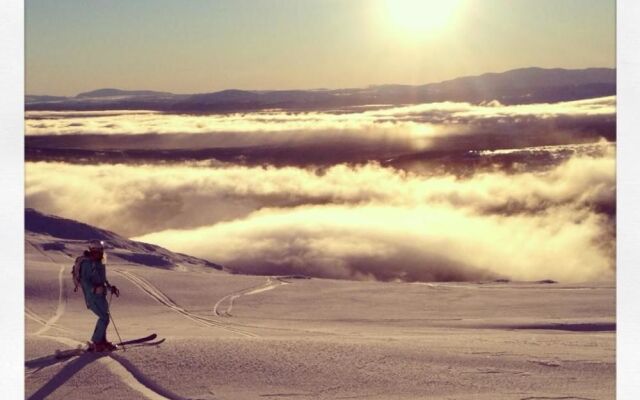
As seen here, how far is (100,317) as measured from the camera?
992cm

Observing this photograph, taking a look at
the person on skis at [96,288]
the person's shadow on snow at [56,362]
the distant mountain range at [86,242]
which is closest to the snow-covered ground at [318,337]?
the person's shadow on snow at [56,362]

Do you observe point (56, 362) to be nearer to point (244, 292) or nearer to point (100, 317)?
point (100, 317)

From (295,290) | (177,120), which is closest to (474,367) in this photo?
(295,290)

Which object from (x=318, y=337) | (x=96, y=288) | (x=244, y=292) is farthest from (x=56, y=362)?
(x=244, y=292)

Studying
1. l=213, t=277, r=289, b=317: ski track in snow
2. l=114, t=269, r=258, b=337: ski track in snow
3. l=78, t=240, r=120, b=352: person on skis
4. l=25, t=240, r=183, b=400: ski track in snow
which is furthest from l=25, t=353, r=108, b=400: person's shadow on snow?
l=213, t=277, r=289, b=317: ski track in snow

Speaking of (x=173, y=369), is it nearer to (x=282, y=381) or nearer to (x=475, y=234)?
(x=282, y=381)

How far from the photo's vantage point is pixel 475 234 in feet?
125

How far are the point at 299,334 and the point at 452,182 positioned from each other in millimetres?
46333

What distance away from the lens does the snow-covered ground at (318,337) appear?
29.8 feet

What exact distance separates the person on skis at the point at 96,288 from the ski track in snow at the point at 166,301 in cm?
308

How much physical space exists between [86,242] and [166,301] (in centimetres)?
661

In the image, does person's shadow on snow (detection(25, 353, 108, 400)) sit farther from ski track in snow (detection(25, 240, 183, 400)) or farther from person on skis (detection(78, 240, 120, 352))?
person on skis (detection(78, 240, 120, 352))

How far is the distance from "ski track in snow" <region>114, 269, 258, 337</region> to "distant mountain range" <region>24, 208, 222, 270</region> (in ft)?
10.1
